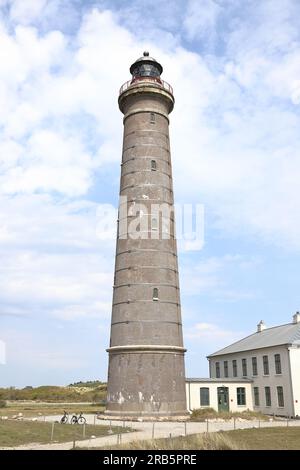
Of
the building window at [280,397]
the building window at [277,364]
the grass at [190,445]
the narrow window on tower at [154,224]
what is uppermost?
the narrow window on tower at [154,224]

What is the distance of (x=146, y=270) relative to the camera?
96.2ft

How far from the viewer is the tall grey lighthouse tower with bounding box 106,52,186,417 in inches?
1083

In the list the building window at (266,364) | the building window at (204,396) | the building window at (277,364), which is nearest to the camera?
the building window at (277,364)

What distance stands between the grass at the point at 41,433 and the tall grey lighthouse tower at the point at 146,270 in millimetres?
4688

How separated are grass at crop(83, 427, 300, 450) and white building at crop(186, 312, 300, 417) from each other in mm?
12643

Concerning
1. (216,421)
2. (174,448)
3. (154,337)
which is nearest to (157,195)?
Answer: (154,337)

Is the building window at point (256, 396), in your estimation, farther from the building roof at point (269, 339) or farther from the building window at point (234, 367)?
the building window at point (234, 367)

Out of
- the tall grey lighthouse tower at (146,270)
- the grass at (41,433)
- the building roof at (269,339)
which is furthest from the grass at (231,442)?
the building roof at (269,339)

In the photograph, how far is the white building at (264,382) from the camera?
34.3 metres

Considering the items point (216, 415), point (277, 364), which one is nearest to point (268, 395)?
point (277, 364)

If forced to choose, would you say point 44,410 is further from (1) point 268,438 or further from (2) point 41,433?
(1) point 268,438

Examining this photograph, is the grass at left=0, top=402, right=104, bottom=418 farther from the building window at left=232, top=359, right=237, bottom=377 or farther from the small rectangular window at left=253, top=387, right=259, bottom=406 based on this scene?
the building window at left=232, top=359, right=237, bottom=377
